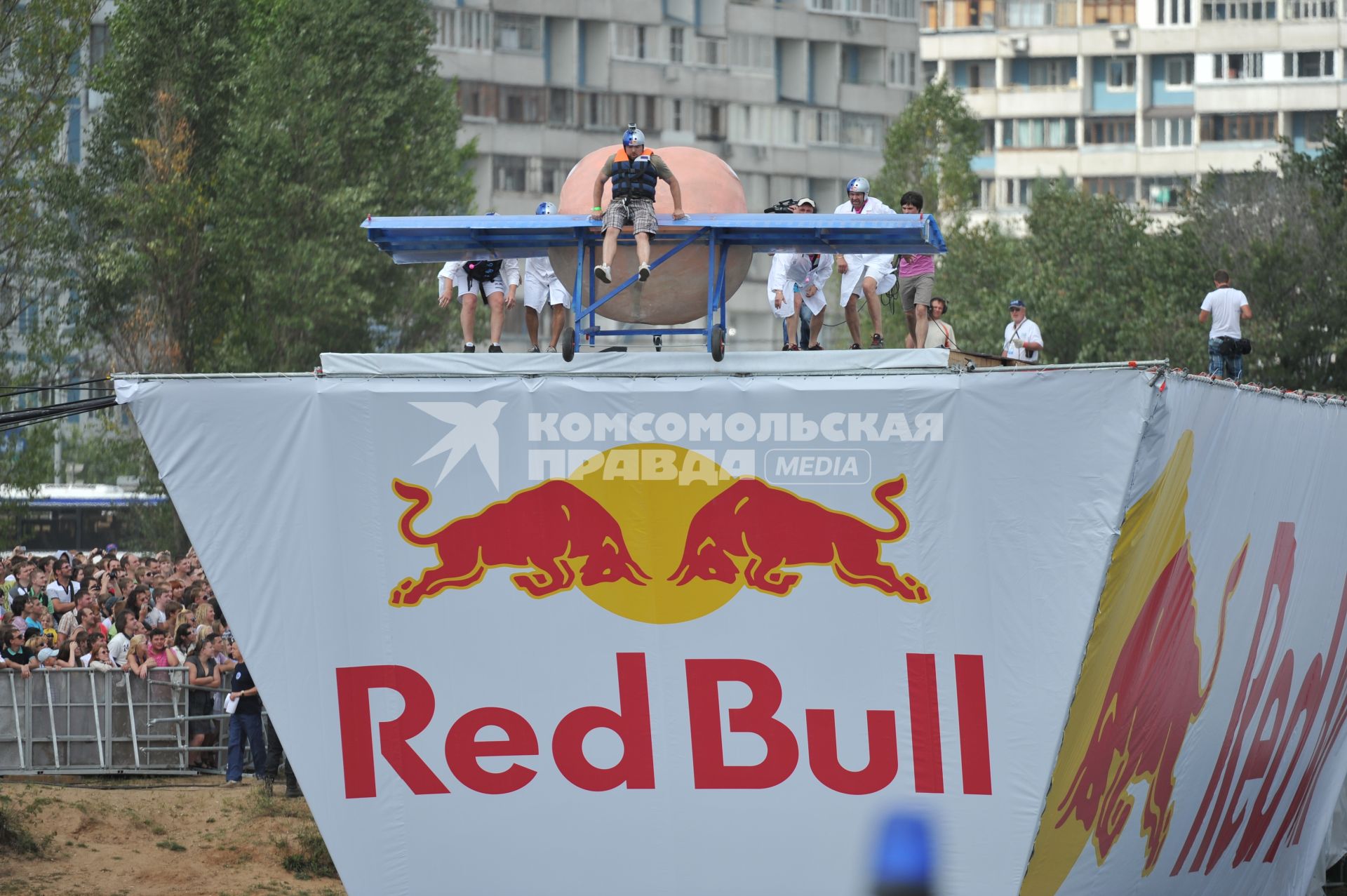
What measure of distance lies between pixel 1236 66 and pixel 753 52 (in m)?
29.1

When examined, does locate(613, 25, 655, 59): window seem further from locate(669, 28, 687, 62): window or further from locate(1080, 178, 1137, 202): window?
locate(1080, 178, 1137, 202): window

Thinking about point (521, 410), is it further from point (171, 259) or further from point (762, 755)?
point (171, 259)

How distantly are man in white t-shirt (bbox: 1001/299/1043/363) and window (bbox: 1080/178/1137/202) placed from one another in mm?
92318

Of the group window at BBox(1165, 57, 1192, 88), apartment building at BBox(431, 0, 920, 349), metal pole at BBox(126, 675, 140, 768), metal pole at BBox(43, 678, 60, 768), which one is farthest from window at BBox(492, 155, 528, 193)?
metal pole at BBox(43, 678, 60, 768)

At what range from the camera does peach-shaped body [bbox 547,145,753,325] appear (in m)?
21.7

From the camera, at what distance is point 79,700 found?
2962 cm

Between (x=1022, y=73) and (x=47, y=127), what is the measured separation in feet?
281

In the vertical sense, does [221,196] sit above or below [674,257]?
above

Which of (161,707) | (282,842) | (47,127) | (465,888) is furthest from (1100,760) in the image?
(47,127)

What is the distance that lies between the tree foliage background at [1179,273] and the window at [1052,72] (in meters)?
47.5

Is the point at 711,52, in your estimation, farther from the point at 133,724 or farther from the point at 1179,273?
the point at 133,724

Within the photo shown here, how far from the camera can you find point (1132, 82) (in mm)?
117812

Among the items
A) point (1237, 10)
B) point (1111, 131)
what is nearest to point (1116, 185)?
point (1111, 131)

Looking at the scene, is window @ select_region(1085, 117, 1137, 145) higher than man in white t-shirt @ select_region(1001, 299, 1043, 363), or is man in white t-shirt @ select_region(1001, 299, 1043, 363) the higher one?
window @ select_region(1085, 117, 1137, 145)
